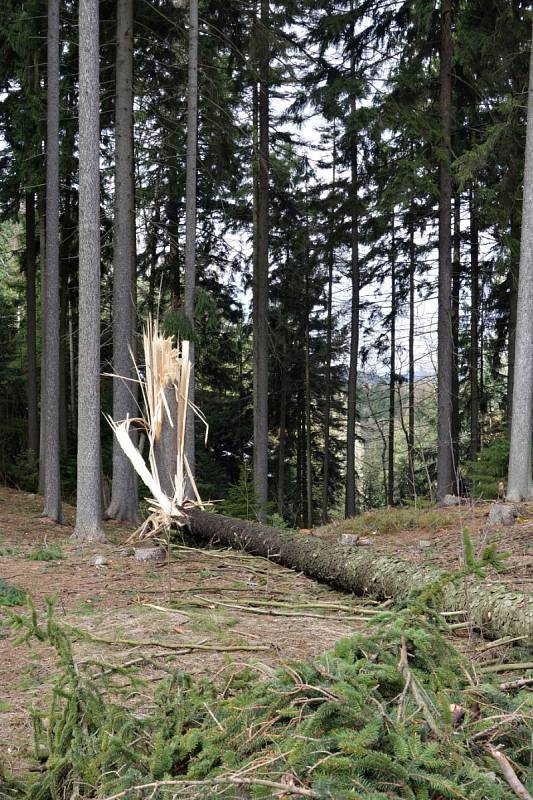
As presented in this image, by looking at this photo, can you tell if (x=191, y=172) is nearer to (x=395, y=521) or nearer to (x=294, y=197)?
(x=395, y=521)

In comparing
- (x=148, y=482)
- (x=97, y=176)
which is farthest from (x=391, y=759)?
(x=97, y=176)

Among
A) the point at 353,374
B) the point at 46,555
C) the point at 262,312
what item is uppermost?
the point at 262,312

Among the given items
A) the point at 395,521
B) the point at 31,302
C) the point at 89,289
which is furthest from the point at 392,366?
the point at 89,289

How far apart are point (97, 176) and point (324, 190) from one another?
547 inches

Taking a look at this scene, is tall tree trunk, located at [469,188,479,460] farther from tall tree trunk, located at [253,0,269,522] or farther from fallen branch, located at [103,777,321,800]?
fallen branch, located at [103,777,321,800]

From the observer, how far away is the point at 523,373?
11.2 metres

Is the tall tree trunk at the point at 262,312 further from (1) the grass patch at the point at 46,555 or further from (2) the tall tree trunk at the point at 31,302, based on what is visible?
(1) the grass patch at the point at 46,555

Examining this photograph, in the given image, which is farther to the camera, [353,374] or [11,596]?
[353,374]

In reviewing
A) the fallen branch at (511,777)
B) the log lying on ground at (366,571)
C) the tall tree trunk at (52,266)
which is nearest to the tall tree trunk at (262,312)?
the tall tree trunk at (52,266)

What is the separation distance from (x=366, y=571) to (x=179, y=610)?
1522 millimetres

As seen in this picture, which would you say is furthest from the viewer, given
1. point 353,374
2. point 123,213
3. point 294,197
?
point 294,197

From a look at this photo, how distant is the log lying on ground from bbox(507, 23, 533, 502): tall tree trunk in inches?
215

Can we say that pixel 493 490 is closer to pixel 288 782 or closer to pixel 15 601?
pixel 15 601

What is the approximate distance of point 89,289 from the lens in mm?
10039
